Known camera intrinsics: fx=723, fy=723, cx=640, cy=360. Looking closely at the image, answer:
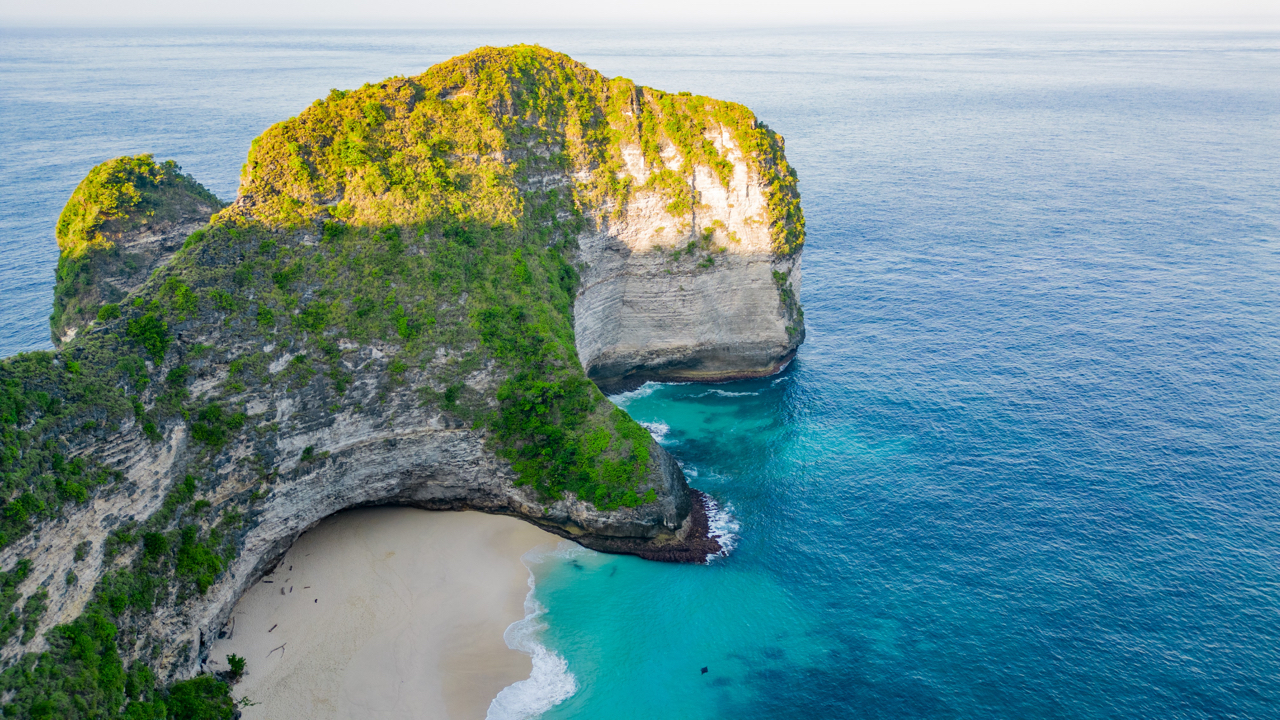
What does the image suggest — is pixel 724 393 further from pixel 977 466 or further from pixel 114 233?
pixel 114 233

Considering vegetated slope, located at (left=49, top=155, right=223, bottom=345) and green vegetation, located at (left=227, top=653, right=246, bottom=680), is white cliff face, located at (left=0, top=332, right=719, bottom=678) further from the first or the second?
vegetated slope, located at (left=49, top=155, right=223, bottom=345)

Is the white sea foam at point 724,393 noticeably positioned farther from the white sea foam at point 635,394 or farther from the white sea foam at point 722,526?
the white sea foam at point 722,526

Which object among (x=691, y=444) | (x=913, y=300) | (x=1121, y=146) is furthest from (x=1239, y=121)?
(x=691, y=444)

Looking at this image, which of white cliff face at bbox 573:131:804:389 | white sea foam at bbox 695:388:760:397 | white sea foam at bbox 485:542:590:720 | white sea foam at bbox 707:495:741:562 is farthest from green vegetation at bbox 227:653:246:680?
white sea foam at bbox 695:388:760:397

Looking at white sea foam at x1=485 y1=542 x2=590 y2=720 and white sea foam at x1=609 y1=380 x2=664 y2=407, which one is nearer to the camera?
white sea foam at x1=485 y1=542 x2=590 y2=720

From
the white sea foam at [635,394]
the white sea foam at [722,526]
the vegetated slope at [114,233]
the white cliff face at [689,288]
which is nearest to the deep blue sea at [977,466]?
the white sea foam at [722,526]

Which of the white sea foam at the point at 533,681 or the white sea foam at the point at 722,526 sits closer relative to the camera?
the white sea foam at the point at 533,681

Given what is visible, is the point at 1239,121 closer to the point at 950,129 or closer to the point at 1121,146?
the point at 1121,146
